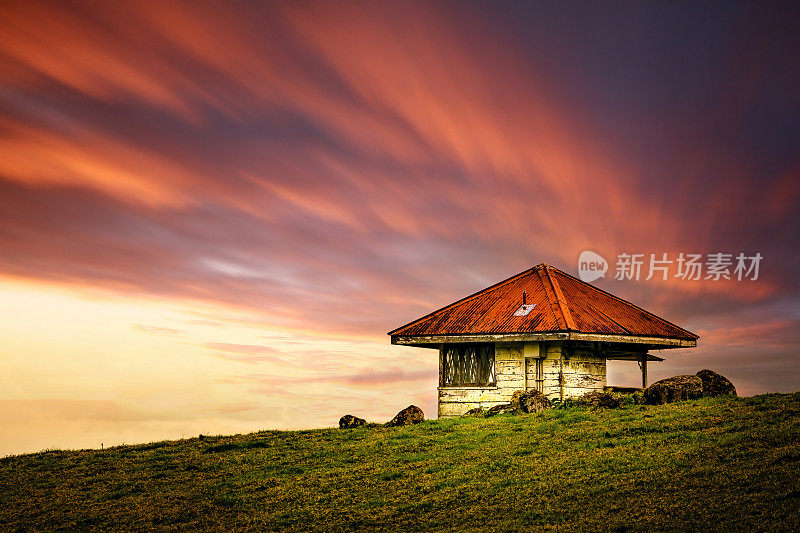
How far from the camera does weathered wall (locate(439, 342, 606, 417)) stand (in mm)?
27781

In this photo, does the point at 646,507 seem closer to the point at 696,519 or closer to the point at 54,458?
the point at 696,519

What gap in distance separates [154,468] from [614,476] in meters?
15.1

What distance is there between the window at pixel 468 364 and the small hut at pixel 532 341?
0.15 feet

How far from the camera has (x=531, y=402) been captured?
84.6 ft

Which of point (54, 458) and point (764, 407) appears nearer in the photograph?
point (764, 407)

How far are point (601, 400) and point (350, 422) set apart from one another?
10411mm

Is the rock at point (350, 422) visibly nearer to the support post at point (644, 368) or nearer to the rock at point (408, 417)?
the rock at point (408, 417)

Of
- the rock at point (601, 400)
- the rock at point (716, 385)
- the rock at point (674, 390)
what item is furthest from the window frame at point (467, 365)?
the rock at point (716, 385)

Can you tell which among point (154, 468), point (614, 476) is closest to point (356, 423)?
point (154, 468)

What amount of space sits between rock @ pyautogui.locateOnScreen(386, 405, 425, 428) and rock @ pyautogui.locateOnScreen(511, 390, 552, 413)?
4.03 m

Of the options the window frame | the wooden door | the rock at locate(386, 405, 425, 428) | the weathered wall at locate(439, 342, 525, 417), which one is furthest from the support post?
the rock at locate(386, 405, 425, 428)

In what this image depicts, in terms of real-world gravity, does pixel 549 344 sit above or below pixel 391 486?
above

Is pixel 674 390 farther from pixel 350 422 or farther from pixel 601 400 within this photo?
pixel 350 422

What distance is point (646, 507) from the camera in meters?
12.1
